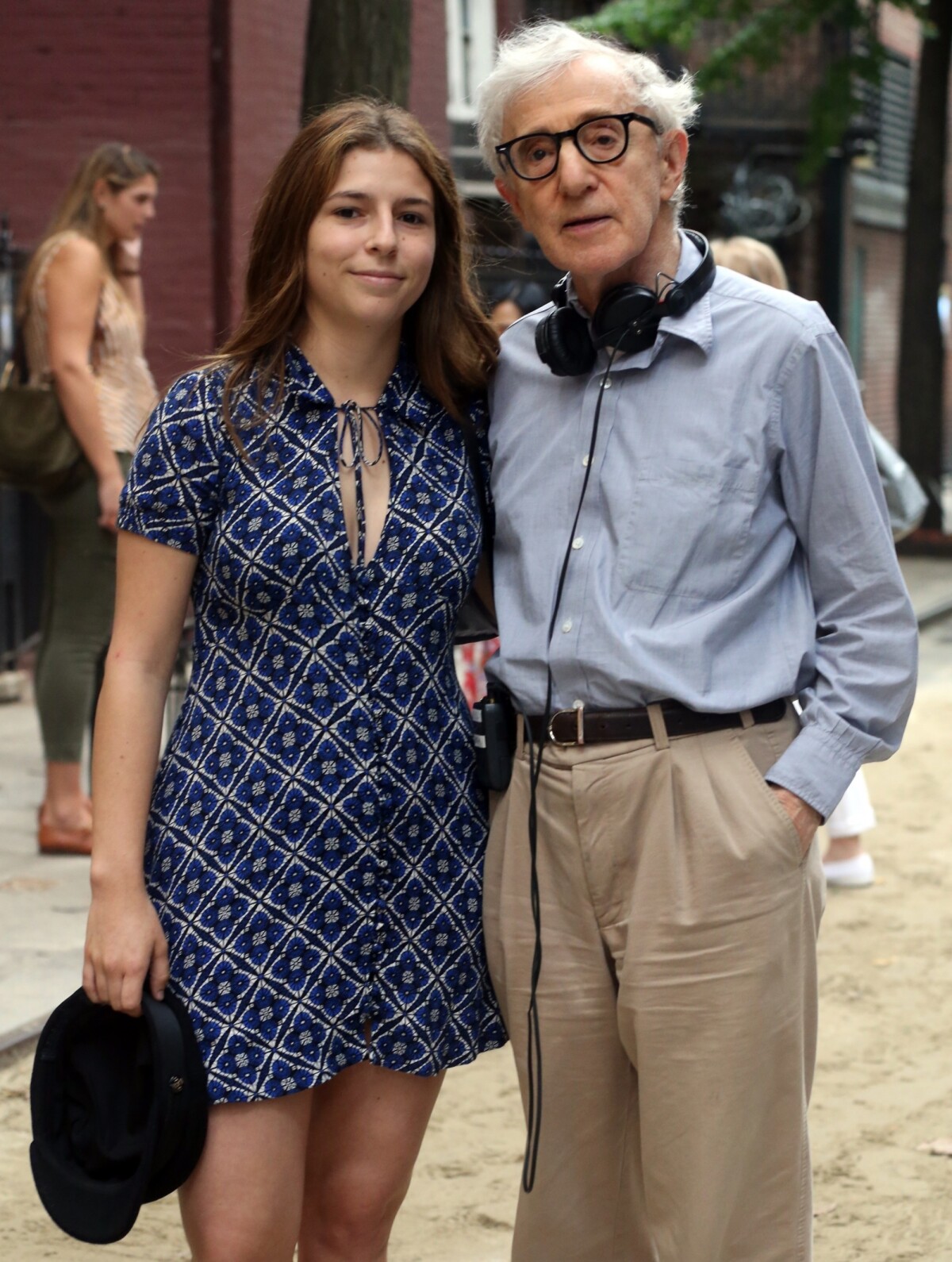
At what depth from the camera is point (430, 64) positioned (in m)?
12.4

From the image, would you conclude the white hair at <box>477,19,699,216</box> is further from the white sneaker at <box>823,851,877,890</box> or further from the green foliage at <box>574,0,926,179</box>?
the green foliage at <box>574,0,926,179</box>

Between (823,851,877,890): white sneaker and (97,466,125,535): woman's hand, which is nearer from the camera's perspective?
(97,466,125,535): woman's hand

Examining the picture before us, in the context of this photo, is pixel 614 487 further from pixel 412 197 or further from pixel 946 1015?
pixel 946 1015

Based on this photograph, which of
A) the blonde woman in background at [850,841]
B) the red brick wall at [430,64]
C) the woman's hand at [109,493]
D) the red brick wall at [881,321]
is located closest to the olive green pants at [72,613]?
the woman's hand at [109,493]

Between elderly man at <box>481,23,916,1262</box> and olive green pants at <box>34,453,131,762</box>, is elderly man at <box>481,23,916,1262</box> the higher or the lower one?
the higher one

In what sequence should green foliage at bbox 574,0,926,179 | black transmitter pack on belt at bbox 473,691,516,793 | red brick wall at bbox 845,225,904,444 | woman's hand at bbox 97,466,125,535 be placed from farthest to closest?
1. red brick wall at bbox 845,225,904,444
2. green foliage at bbox 574,0,926,179
3. woman's hand at bbox 97,466,125,535
4. black transmitter pack on belt at bbox 473,691,516,793

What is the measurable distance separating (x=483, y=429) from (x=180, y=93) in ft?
26.8

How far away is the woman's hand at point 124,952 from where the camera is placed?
2.57 metres

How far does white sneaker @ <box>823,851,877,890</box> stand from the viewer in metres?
6.42

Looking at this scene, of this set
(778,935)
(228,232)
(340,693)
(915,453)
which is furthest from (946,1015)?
(915,453)

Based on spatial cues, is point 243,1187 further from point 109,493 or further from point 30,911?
point 109,493

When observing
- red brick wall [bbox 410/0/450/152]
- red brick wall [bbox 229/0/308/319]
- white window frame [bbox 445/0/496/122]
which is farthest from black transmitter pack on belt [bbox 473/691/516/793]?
white window frame [bbox 445/0/496/122]

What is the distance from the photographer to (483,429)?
2.92 meters

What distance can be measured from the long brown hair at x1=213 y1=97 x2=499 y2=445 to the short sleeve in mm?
43
